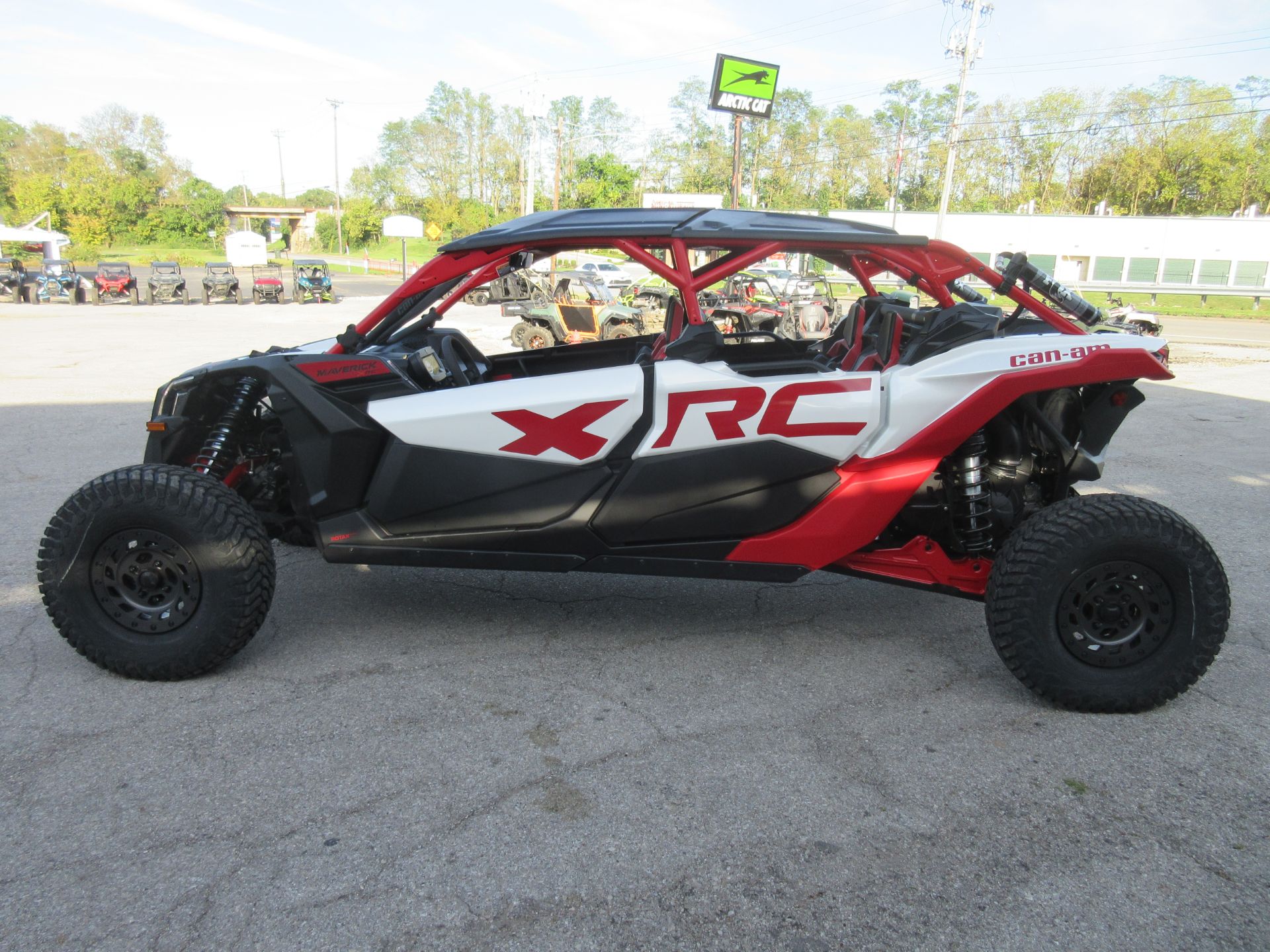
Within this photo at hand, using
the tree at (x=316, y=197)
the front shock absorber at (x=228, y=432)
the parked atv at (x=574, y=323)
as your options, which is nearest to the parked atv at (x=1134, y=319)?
the parked atv at (x=574, y=323)

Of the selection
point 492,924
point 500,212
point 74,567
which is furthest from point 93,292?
point 500,212

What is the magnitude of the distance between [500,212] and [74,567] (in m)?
82.2

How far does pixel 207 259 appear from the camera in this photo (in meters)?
69.2

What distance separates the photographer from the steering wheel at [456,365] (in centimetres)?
402

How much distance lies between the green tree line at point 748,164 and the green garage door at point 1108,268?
16127 millimetres

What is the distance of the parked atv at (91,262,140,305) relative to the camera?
1093 inches

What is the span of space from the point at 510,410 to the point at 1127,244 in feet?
163

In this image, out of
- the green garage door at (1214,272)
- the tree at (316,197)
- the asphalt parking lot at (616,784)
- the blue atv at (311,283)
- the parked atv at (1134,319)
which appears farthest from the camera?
the tree at (316,197)

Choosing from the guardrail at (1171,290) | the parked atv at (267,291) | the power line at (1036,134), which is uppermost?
the power line at (1036,134)

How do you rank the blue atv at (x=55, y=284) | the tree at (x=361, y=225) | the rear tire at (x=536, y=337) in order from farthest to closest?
the tree at (x=361, y=225) < the blue atv at (x=55, y=284) < the rear tire at (x=536, y=337)

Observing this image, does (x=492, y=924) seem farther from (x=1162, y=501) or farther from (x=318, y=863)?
(x=1162, y=501)

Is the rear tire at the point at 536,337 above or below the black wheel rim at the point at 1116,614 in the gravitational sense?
below

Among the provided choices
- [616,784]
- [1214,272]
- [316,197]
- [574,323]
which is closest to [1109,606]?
[616,784]

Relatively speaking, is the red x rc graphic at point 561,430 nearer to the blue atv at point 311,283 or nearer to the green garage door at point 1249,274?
the blue atv at point 311,283
